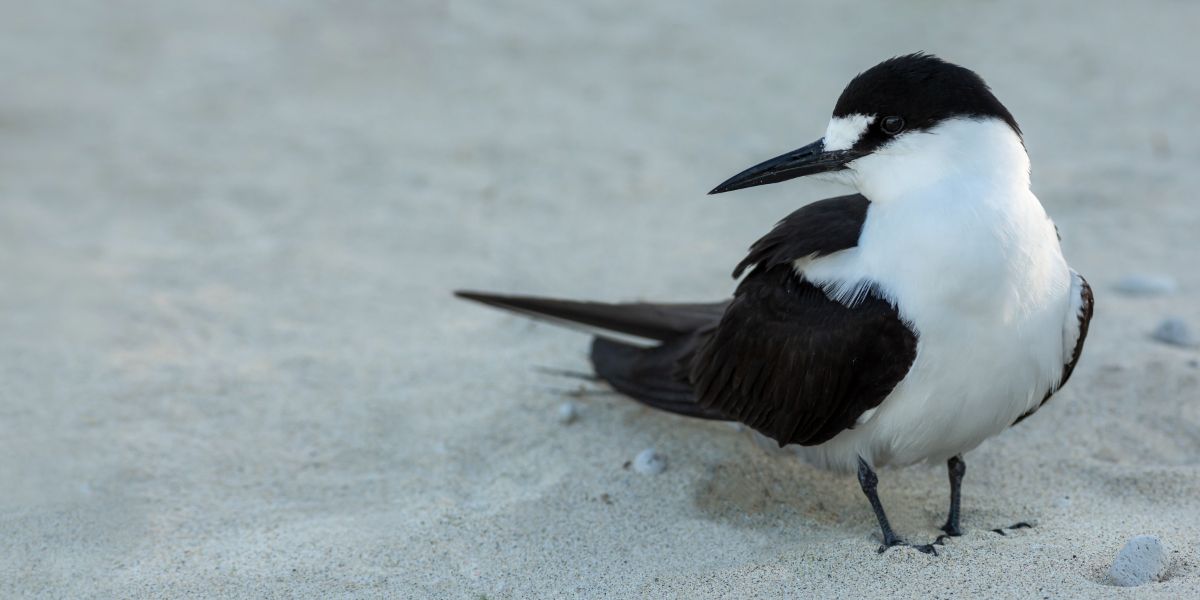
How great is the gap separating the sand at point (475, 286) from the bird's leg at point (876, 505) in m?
0.08

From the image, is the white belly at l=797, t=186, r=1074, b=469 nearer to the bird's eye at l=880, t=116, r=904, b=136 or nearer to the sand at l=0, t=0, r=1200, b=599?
the bird's eye at l=880, t=116, r=904, b=136

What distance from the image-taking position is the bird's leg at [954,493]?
3.44 metres

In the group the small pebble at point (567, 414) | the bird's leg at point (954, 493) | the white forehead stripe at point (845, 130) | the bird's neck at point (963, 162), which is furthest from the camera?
the small pebble at point (567, 414)

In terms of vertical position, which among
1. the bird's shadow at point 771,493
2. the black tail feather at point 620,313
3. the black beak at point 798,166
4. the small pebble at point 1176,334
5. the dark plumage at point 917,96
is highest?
the dark plumage at point 917,96

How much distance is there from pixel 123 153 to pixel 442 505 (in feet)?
12.0

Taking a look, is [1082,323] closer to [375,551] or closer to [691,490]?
[691,490]

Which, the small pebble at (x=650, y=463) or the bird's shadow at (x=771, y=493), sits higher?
the bird's shadow at (x=771, y=493)

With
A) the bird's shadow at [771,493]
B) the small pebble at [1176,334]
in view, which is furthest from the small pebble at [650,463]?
the small pebble at [1176,334]

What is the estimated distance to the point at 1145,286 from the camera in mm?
4973

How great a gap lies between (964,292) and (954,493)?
0.75 m

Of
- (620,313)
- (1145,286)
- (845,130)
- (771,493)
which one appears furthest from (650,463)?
(1145,286)

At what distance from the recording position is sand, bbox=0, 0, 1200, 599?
3.41 meters

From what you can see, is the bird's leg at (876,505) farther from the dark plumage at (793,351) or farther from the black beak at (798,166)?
the black beak at (798,166)

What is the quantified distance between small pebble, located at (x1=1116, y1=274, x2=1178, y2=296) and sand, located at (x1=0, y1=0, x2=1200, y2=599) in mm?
62
